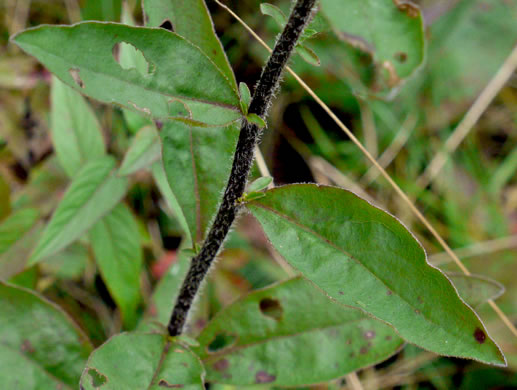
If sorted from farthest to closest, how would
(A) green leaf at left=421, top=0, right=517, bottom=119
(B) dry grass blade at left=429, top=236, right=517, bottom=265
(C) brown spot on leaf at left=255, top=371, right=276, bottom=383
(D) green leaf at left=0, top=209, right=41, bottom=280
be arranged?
(A) green leaf at left=421, top=0, right=517, bottom=119 < (B) dry grass blade at left=429, top=236, right=517, bottom=265 < (D) green leaf at left=0, top=209, right=41, bottom=280 < (C) brown spot on leaf at left=255, top=371, right=276, bottom=383

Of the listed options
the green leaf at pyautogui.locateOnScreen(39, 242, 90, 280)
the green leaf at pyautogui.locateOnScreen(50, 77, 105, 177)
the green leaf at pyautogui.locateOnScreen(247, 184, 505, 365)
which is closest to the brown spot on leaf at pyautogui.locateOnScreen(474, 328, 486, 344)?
the green leaf at pyautogui.locateOnScreen(247, 184, 505, 365)

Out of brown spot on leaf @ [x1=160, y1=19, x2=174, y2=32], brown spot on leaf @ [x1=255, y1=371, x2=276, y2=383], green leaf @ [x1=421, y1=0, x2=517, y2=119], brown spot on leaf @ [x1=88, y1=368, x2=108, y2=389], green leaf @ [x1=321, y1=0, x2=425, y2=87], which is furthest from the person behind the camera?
green leaf @ [x1=421, y1=0, x2=517, y2=119]

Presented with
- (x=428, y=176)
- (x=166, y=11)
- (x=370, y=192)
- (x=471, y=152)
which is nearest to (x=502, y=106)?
(x=471, y=152)

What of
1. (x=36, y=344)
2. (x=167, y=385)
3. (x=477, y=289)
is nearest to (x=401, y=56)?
(x=477, y=289)

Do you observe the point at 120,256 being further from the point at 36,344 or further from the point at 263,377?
the point at 263,377

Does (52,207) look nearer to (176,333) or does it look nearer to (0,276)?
(0,276)

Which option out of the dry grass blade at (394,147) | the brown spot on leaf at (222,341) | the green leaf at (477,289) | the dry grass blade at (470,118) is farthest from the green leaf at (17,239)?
the dry grass blade at (470,118)

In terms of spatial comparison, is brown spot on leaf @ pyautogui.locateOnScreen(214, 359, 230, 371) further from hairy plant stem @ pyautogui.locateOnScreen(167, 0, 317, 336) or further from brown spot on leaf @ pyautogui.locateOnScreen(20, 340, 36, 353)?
brown spot on leaf @ pyautogui.locateOnScreen(20, 340, 36, 353)

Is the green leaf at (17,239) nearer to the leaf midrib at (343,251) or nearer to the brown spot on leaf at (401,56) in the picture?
the leaf midrib at (343,251)
